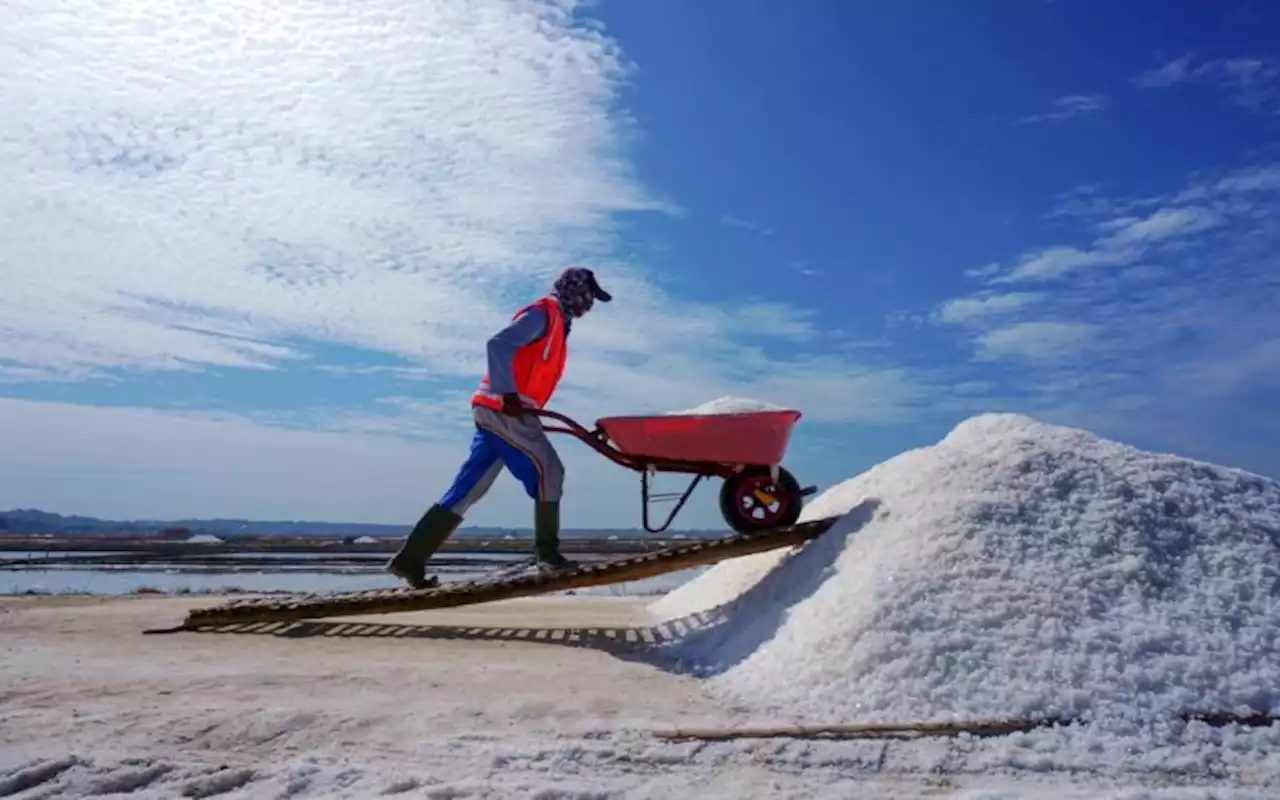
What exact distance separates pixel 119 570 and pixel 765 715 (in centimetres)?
2082

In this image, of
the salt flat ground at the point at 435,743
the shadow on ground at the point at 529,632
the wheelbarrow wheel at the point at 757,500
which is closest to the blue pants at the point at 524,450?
the shadow on ground at the point at 529,632

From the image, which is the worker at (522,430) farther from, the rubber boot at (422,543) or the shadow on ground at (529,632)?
the shadow on ground at (529,632)

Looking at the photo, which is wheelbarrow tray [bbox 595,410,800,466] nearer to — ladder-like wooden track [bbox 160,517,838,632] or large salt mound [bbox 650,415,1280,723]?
ladder-like wooden track [bbox 160,517,838,632]

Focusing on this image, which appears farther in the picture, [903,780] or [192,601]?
[192,601]

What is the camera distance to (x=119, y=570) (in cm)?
2111

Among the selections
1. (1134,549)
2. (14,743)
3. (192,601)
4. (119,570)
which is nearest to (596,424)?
(1134,549)

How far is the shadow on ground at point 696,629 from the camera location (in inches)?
208

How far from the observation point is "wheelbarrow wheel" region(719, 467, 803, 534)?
661cm

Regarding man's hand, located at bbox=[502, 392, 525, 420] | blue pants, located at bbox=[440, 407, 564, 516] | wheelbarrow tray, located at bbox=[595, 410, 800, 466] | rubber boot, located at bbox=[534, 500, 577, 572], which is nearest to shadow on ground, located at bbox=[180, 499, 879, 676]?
rubber boot, located at bbox=[534, 500, 577, 572]

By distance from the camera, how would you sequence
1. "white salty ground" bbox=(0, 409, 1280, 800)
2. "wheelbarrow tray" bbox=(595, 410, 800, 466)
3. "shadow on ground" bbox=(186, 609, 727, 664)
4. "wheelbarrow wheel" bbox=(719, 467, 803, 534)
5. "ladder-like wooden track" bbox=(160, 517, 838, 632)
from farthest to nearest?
"wheelbarrow wheel" bbox=(719, 467, 803, 534) < "wheelbarrow tray" bbox=(595, 410, 800, 466) < "ladder-like wooden track" bbox=(160, 517, 838, 632) < "shadow on ground" bbox=(186, 609, 727, 664) < "white salty ground" bbox=(0, 409, 1280, 800)

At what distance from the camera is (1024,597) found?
4.56 metres

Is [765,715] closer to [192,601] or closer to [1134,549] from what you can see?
[1134,549]

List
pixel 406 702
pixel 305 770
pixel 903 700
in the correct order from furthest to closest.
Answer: pixel 406 702 < pixel 903 700 < pixel 305 770

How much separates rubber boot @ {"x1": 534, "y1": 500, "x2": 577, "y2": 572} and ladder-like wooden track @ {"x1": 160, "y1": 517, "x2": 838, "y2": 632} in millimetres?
323
